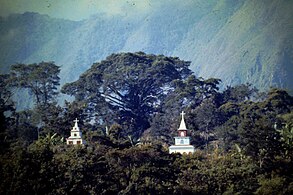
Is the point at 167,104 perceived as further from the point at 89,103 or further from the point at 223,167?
the point at 223,167

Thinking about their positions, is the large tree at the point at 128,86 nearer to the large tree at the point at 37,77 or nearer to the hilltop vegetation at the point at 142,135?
the hilltop vegetation at the point at 142,135

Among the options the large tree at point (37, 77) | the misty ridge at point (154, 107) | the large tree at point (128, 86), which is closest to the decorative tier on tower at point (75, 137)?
the misty ridge at point (154, 107)

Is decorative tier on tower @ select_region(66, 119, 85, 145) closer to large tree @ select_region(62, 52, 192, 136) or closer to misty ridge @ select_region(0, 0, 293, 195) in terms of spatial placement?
misty ridge @ select_region(0, 0, 293, 195)

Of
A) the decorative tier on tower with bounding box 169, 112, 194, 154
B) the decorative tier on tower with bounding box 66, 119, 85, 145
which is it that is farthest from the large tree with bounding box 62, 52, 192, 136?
the decorative tier on tower with bounding box 66, 119, 85, 145

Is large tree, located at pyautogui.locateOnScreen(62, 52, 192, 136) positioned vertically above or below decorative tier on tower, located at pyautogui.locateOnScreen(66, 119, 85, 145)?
above

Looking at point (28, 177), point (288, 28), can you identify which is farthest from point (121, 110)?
point (288, 28)

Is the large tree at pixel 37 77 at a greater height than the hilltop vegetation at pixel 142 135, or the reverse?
the large tree at pixel 37 77

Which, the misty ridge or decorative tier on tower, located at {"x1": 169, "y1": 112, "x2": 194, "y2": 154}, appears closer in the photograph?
the misty ridge
